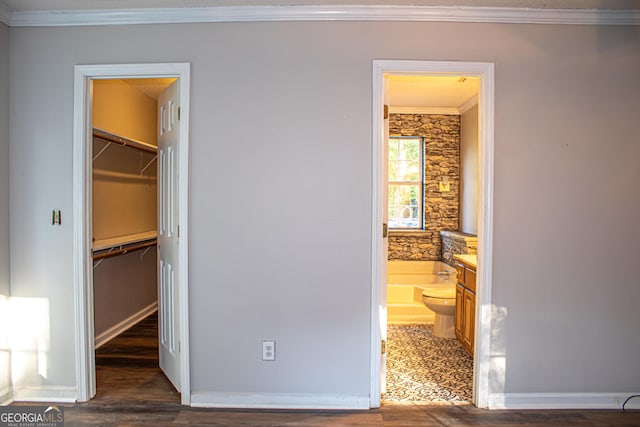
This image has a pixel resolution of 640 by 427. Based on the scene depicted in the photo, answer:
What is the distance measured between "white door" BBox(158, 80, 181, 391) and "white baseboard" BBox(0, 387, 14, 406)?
910 mm

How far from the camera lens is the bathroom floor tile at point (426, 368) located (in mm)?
2578

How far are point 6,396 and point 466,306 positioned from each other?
3.39m

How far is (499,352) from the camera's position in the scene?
7.83 ft

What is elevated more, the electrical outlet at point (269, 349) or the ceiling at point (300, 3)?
the ceiling at point (300, 3)

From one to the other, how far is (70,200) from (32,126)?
1.77 ft

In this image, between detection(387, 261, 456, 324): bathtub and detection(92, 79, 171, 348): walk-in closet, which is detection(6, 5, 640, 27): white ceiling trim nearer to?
detection(92, 79, 171, 348): walk-in closet

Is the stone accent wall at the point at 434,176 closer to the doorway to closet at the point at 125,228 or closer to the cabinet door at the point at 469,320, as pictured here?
the cabinet door at the point at 469,320

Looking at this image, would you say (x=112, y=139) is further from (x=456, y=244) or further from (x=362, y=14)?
(x=456, y=244)

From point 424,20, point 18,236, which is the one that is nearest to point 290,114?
point 424,20

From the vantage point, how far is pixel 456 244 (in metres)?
4.52

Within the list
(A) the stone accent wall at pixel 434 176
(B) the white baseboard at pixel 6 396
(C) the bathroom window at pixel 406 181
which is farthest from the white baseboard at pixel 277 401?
(C) the bathroom window at pixel 406 181

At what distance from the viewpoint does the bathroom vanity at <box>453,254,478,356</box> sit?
9.91 ft

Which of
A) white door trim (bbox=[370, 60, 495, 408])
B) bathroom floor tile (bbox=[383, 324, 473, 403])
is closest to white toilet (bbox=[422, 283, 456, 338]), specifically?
bathroom floor tile (bbox=[383, 324, 473, 403])

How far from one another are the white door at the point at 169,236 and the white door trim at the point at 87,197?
0.14 metres
